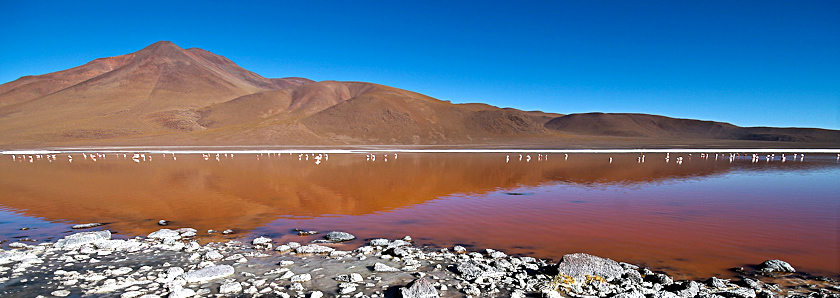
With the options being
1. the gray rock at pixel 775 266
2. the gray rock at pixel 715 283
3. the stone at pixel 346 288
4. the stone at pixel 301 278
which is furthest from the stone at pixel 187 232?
the gray rock at pixel 775 266

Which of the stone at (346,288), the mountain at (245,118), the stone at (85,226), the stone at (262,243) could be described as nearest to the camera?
the stone at (346,288)

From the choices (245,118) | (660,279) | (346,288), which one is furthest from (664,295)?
(245,118)

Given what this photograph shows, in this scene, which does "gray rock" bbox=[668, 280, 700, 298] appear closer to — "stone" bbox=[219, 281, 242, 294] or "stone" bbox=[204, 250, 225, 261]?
"stone" bbox=[219, 281, 242, 294]

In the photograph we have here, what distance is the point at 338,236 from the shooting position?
344 inches

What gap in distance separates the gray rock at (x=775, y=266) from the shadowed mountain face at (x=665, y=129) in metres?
157

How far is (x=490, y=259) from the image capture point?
7094mm

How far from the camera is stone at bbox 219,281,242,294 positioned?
5.55 meters

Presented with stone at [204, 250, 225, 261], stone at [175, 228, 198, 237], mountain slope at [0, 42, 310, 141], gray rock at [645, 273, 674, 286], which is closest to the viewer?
gray rock at [645, 273, 674, 286]

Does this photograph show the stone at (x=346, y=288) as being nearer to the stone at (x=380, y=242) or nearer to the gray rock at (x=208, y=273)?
the gray rock at (x=208, y=273)

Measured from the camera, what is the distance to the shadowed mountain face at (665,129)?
14900cm

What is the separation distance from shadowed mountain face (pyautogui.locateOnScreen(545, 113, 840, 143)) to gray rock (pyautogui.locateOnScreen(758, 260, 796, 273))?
157m

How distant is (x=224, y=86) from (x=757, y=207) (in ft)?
546

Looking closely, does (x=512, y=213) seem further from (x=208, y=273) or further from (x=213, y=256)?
(x=208, y=273)

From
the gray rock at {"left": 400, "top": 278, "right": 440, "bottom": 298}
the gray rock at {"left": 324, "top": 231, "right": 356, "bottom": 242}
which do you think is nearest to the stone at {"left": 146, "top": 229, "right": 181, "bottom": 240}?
the gray rock at {"left": 324, "top": 231, "right": 356, "bottom": 242}
